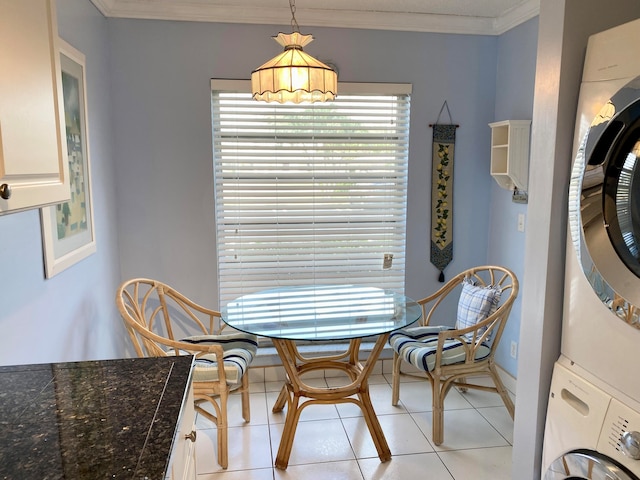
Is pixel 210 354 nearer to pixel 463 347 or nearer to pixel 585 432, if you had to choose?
pixel 463 347

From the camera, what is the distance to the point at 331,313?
247cm

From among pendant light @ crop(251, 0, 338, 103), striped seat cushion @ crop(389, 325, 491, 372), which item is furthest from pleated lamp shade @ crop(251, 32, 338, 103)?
striped seat cushion @ crop(389, 325, 491, 372)

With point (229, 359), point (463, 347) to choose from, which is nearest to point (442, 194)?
point (463, 347)

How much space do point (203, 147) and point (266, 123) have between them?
429 millimetres

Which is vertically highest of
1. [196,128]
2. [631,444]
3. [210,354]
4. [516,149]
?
[196,128]

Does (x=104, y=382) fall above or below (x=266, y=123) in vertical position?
below

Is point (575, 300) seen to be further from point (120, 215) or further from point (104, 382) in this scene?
point (120, 215)

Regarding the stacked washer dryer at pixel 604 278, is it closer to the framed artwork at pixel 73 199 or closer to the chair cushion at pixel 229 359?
the chair cushion at pixel 229 359

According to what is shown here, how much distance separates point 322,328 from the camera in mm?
2240

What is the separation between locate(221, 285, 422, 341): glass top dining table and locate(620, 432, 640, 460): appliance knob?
43.7 inches

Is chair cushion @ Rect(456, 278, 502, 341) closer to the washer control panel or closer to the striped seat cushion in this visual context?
the striped seat cushion

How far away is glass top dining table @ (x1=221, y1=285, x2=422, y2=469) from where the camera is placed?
87.8 inches

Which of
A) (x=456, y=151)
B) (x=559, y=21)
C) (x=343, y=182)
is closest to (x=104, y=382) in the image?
(x=559, y=21)

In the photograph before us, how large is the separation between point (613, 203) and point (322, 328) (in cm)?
134
